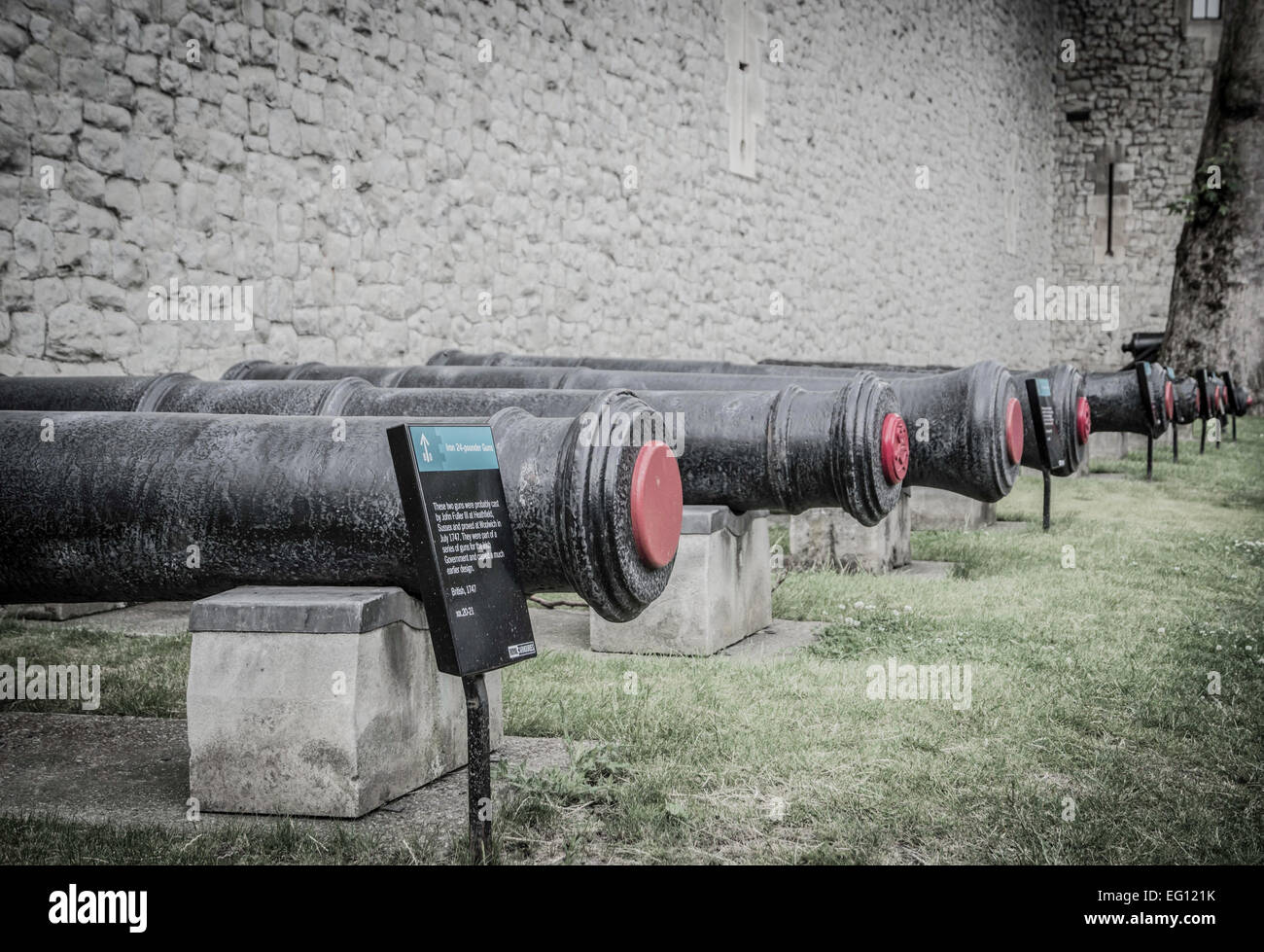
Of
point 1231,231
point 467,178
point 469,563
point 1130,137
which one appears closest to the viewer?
point 469,563

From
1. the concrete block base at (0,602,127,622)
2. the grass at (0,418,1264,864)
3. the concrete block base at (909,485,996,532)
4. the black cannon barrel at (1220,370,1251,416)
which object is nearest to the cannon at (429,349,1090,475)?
the concrete block base at (909,485,996,532)

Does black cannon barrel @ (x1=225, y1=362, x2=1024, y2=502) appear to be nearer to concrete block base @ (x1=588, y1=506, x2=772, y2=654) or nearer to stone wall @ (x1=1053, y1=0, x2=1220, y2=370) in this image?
concrete block base @ (x1=588, y1=506, x2=772, y2=654)

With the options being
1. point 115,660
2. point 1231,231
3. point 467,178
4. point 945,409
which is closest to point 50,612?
point 115,660

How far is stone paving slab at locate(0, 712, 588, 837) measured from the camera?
8.29 feet

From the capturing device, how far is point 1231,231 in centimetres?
1730

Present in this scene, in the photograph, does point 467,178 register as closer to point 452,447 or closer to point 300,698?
point 300,698

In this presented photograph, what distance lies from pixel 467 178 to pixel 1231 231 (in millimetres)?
12482

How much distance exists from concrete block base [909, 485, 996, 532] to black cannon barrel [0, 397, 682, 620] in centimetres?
501

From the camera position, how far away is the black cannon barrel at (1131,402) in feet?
29.0

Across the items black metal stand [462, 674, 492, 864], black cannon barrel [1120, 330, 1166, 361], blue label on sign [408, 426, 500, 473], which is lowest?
black metal stand [462, 674, 492, 864]

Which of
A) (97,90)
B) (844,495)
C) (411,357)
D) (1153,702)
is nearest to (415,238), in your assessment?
(411,357)

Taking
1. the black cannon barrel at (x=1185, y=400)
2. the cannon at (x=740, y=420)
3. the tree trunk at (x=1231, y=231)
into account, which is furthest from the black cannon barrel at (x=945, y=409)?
the tree trunk at (x=1231, y=231)

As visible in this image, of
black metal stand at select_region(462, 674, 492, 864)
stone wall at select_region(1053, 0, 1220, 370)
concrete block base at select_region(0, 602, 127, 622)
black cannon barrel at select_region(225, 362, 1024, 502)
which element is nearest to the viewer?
black metal stand at select_region(462, 674, 492, 864)

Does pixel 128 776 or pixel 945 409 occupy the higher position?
pixel 945 409
